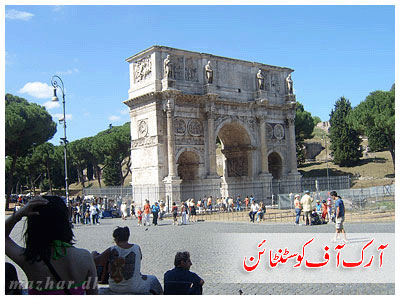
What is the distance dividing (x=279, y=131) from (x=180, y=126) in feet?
32.1

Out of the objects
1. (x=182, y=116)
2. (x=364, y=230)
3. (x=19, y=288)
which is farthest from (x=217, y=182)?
(x=19, y=288)

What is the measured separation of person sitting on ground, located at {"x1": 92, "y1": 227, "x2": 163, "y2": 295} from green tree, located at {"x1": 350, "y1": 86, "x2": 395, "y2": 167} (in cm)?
4511

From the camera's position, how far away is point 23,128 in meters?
39.2

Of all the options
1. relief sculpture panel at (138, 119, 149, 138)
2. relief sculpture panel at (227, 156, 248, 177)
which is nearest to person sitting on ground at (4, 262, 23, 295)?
relief sculpture panel at (138, 119, 149, 138)

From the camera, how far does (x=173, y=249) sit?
1266cm

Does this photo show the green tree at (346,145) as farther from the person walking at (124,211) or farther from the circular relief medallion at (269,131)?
the person walking at (124,211)

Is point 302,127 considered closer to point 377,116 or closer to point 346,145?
point 346,145

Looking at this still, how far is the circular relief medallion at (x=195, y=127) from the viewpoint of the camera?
103 ft

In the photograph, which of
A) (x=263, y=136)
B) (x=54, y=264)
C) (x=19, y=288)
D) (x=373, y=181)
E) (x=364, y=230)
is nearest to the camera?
(x=54, y=264)

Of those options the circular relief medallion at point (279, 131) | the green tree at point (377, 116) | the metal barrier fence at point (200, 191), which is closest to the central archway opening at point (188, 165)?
the metal barrier fence at point (200, 191)

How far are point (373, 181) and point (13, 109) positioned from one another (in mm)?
36643

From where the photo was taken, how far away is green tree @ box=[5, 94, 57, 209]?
37938 mm

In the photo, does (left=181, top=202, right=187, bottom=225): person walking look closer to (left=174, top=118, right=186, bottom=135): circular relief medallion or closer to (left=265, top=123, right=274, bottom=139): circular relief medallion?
(left=174, top=118, right=186, bottom=135): circular relief medallion

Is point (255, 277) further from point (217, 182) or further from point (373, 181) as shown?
point (373, 181)
